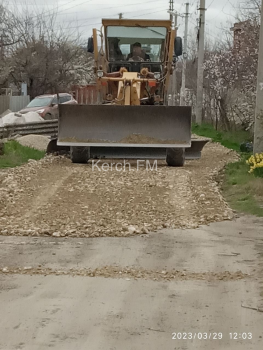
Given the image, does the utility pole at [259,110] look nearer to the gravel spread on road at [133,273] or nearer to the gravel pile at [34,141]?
the gravel pile at [34,141]

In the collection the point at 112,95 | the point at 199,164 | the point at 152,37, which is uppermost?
the point at 152,37

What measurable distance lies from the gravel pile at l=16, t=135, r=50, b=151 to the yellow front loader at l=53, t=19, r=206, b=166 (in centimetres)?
213

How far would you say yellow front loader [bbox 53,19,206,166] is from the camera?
14.5 metres

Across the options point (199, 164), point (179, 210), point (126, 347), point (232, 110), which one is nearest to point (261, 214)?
point (179, 210)

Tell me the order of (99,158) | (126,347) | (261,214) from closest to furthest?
(126,347)
(261,214)
(99,158)

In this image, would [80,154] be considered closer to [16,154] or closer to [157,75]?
[16,154]

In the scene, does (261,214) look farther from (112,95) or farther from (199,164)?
(112,95)

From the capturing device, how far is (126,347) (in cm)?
445

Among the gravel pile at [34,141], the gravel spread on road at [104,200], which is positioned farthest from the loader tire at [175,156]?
Answer: the gravel pile at [34,141]

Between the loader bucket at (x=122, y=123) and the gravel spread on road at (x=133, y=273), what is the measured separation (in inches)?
322

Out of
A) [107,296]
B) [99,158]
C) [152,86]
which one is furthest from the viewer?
[152,86]

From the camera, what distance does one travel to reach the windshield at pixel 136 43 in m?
16.4

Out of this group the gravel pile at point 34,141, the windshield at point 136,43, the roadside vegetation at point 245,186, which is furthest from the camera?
the gravel pile at point 34,141

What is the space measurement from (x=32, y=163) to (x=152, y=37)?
4.49 meters
